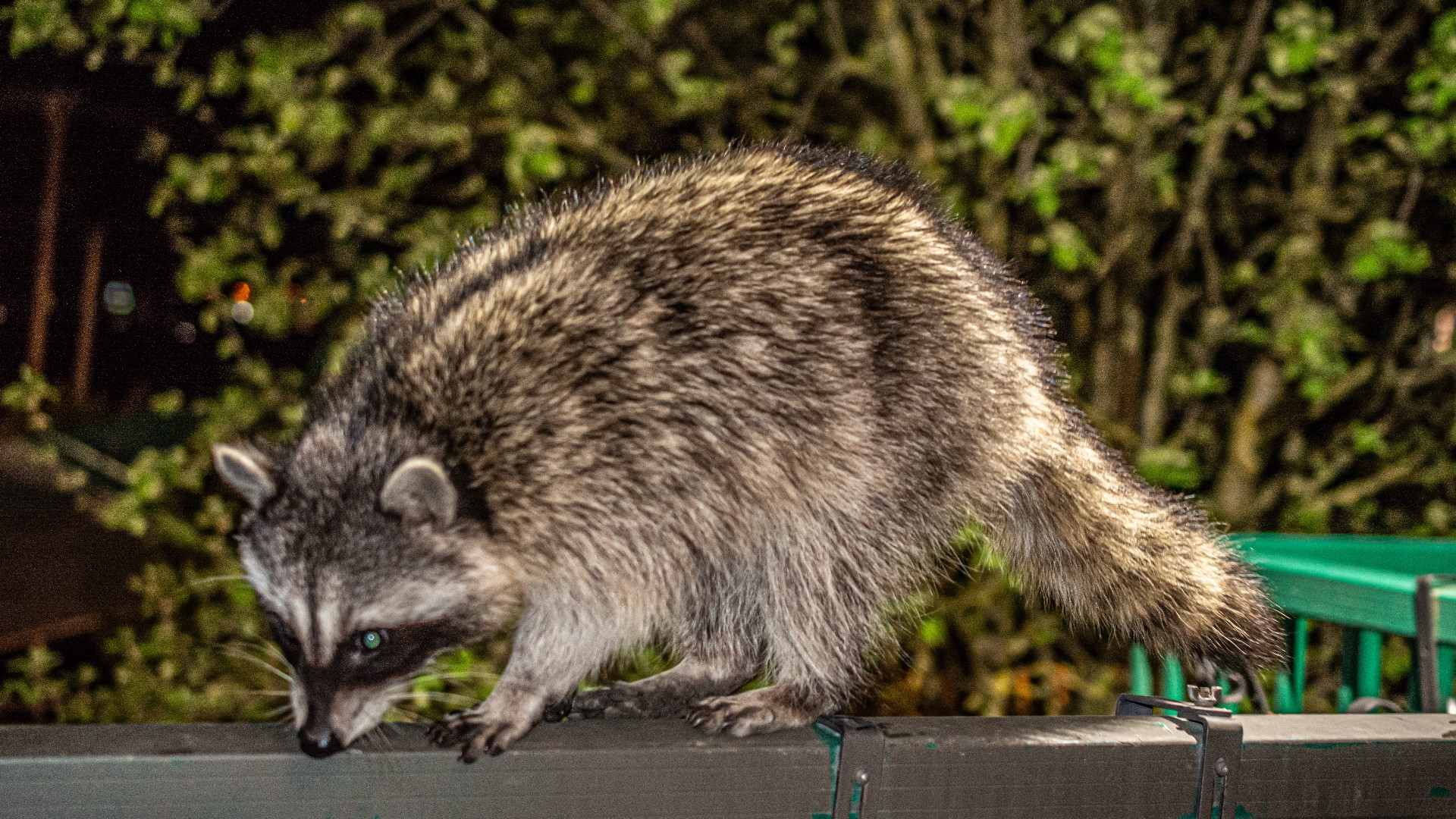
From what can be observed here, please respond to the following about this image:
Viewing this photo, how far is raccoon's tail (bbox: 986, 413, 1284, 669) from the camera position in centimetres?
191

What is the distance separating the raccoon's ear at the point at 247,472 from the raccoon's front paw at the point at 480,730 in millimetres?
393

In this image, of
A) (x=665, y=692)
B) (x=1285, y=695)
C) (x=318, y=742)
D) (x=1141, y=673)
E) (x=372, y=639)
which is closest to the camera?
(x=318, y=742)

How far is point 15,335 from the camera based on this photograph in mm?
3957

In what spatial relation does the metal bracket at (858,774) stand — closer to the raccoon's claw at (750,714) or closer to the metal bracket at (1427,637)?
the raccoon's claw at (750,714)

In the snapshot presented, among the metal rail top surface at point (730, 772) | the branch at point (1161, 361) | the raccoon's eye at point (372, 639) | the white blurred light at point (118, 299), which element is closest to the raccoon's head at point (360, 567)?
the raccoon's eye at point (372, 639)

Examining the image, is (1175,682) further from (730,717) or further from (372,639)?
(372,639)

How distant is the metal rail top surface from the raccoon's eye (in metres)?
0.12

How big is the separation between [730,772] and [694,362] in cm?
61

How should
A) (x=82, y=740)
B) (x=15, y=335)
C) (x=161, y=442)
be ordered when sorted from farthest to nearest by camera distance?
(x=15, y=335) → (x=161, y=442) → (x=82, y=740)

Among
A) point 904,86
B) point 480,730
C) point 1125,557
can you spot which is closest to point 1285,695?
point 1125,557

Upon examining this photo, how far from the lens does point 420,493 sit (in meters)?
1.59

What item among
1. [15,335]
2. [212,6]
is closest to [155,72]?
[212,6]

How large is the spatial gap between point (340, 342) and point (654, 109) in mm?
1129

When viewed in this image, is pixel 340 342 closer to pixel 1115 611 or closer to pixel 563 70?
pixel 563 70
